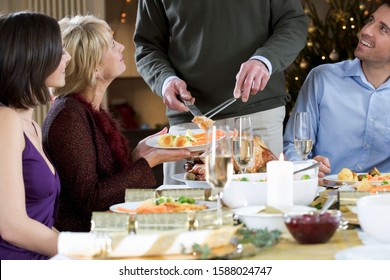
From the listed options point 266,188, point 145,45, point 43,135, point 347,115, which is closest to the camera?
point 266,188

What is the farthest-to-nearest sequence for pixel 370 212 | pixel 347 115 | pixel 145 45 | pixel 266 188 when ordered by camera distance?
pixel 145 45 < pixel 347 115 < pixel 266 188 < pixel 370 212

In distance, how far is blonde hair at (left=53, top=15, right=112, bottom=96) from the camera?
110 inches

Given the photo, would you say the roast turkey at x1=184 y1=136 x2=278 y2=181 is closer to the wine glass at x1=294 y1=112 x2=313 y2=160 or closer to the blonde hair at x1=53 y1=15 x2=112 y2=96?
the wine glass at x1=294 y1=112 x2=313 y2=160

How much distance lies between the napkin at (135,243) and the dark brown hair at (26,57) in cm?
76

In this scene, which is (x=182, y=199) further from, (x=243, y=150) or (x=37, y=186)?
(x=37, y=186)

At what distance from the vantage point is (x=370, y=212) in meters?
1.69

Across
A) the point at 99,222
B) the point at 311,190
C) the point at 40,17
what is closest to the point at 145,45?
the point at 40,17

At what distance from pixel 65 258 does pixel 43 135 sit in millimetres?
1016

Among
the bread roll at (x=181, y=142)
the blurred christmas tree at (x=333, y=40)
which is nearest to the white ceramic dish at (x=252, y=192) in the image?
the bread roll at (x=181, y=142)

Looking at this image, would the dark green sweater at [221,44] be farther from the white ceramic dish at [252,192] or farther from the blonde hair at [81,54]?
the white ceramic dish at [252,192]

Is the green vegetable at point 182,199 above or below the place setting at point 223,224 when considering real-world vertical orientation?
below

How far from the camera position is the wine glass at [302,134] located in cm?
262

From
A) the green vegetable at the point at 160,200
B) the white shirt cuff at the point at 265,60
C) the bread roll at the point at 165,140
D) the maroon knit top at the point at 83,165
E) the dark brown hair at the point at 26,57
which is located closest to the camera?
the green vegetable at the point at 160,200

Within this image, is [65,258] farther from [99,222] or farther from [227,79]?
[227,79]
